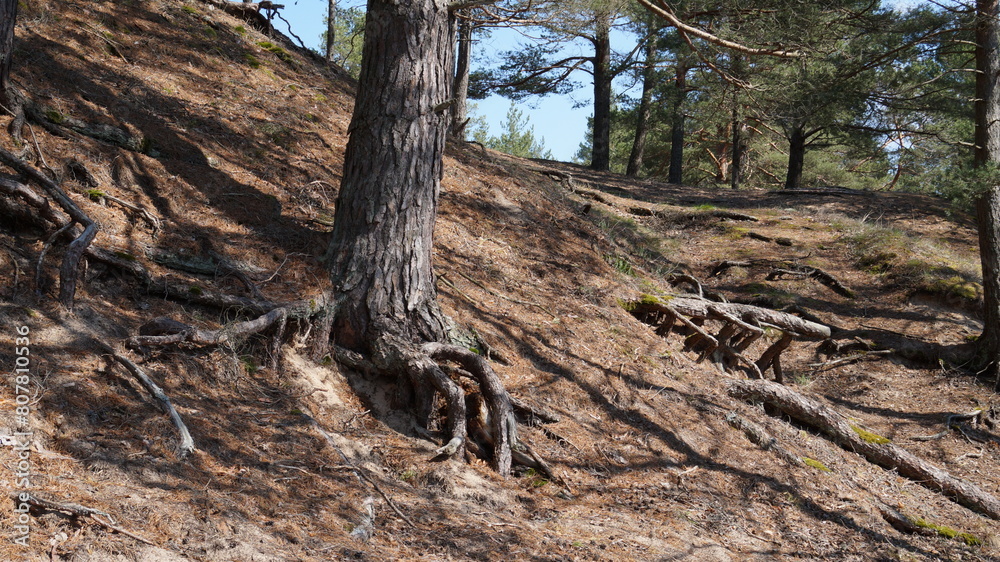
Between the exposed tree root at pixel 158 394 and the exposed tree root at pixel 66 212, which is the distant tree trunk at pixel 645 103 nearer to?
the exposed tree root at pixel 66 212

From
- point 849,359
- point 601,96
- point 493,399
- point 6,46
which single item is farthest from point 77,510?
point 601,96

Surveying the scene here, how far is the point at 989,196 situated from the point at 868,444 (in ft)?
15.8

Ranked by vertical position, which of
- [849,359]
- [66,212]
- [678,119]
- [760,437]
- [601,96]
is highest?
[601,96]

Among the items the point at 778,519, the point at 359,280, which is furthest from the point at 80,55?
the point at 778,519

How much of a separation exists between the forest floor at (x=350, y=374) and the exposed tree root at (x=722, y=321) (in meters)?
0.31

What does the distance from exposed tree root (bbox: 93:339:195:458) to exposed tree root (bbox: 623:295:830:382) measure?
18.7 ft

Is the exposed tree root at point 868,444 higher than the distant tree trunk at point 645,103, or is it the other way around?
the distant tree trunk at point 645,103

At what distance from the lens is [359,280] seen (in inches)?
214

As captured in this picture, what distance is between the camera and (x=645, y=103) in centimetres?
1998

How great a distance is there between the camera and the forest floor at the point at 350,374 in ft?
12.0

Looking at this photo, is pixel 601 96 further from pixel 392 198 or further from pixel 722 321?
pixel 392 198

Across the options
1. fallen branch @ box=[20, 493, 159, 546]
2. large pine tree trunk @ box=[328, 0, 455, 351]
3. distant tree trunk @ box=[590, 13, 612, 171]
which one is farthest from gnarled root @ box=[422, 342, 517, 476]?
distant tree trunk @ box=[590, 13, 612, 171]

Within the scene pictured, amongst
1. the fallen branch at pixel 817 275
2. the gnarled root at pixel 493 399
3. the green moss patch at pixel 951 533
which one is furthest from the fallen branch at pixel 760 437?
the fallen branch at pixel 817 275

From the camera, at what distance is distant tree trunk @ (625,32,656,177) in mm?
18531
